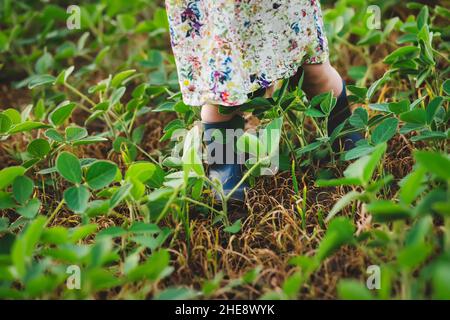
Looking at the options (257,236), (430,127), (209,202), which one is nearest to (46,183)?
(209,202)

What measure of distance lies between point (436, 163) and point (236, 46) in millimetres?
451

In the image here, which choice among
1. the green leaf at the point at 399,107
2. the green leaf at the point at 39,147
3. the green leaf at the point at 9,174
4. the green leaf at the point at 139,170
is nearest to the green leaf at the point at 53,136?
the green leaf at the point at 39,147

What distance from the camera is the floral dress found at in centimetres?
103

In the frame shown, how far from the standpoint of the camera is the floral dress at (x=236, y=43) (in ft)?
3.39

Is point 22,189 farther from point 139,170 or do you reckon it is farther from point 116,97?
Answer: point 116,97

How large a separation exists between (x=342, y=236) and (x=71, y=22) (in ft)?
4.11

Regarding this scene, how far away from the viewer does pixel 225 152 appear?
117cm

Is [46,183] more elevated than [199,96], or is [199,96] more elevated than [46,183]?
[199,96]

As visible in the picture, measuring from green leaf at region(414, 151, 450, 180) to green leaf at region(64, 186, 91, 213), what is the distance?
533 millimetres

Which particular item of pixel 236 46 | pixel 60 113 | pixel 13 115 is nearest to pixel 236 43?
pixel 236 46

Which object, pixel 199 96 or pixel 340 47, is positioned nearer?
pixel 199 96

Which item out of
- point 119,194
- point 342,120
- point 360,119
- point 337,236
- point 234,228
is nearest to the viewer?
point 337,236
